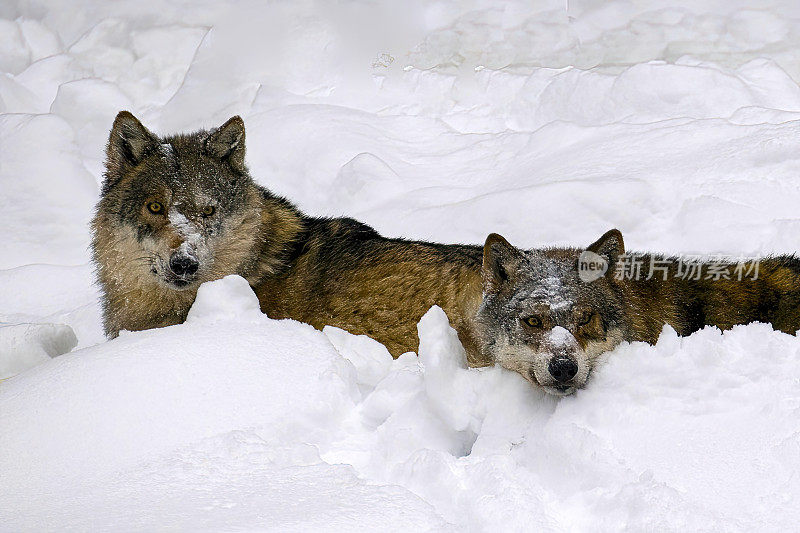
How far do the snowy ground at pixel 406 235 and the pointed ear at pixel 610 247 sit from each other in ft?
3.02

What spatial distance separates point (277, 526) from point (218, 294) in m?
1.80

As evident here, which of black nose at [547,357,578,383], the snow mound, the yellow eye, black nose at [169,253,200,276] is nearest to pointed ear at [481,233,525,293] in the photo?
the yellow eye

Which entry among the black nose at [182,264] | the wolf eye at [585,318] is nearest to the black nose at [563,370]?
the wolf eye at [585,318]

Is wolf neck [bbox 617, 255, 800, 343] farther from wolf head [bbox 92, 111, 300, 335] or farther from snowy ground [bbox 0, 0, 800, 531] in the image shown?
wolf head [bbox 92, 111, 300, 335]

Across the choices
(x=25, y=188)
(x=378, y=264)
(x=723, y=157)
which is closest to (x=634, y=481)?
(x=378, y=264)

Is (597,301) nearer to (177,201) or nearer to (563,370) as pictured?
(563,370)

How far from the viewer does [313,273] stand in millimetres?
4891

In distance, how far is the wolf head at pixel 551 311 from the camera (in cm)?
333

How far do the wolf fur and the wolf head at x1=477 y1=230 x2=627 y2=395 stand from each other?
1.19 ft

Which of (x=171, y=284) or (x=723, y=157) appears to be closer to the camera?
(x=171, y=284)

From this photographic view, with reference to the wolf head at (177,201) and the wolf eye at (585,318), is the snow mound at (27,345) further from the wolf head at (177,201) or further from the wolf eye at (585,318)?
the wolf eye at (585,318)

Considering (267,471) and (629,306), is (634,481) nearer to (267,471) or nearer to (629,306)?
(267,471)

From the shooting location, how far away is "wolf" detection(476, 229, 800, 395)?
3506 millimetres

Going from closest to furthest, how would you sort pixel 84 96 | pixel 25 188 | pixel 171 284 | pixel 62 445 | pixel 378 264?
pixel 62 445, pixel 171 284, pixel 378 264, pixel 25 188, pixel 84 96
